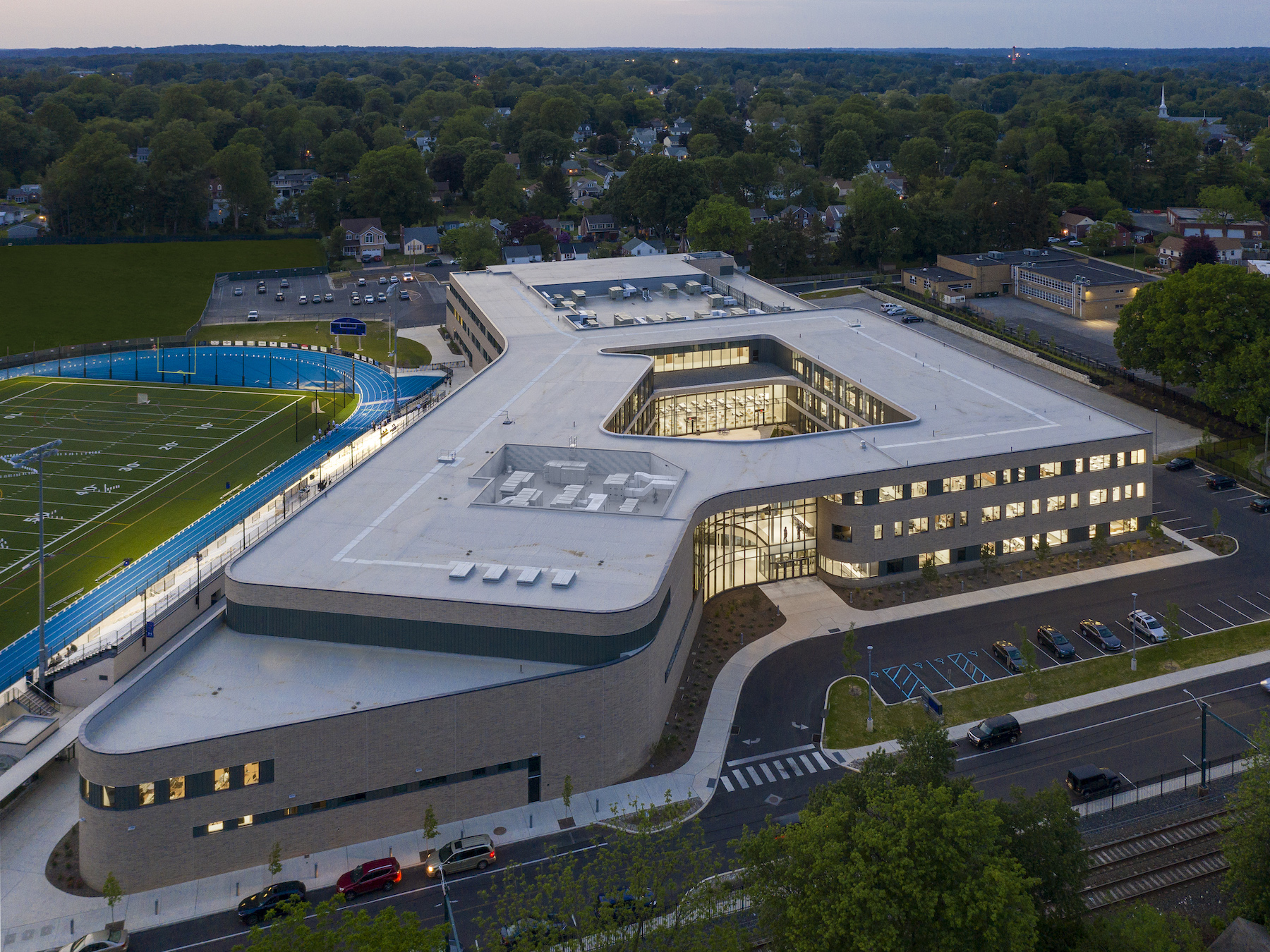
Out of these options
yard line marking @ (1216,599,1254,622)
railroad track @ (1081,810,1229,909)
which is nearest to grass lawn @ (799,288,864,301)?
yard line marking @ (1216,599,1254,622)

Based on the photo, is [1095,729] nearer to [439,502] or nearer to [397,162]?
[439,502]

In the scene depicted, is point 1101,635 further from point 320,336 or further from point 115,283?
point 115,283

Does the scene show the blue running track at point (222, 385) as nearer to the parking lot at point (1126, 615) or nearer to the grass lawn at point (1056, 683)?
the grass lawn at point (1056, 683)

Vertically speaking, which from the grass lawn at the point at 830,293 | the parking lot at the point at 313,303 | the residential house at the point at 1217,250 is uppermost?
the residential house at the point at 1217,250

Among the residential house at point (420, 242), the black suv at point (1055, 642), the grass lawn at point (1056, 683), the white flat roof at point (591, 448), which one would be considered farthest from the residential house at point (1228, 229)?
the black suv at point (1055, 642)

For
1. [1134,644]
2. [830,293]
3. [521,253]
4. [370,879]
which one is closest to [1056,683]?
[1134,644]

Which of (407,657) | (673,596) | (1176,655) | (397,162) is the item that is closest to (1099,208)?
(397,162)
